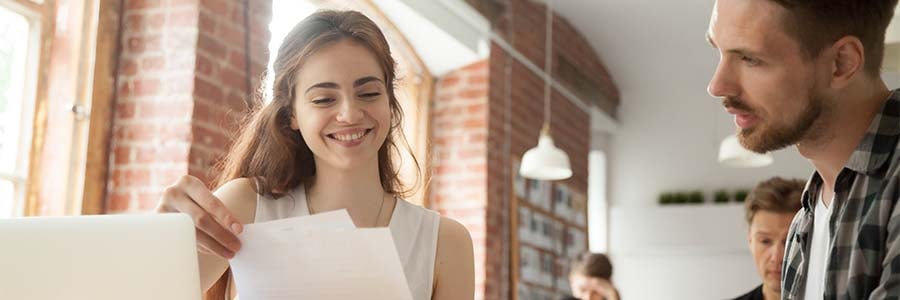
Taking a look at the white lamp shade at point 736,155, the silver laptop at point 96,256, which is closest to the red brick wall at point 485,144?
the white lamp shade at point 736,155

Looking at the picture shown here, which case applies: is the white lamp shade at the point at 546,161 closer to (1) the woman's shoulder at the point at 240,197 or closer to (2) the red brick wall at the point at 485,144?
(2) the red brick wall at the point at 485,144

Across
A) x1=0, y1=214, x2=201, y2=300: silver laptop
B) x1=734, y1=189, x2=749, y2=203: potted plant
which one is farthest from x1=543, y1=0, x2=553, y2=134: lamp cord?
x1=0, y1=214, x2=201, y2=300: silver laptop

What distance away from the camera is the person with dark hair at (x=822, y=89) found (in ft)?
4.38

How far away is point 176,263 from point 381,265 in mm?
282

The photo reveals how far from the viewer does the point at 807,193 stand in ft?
5.12

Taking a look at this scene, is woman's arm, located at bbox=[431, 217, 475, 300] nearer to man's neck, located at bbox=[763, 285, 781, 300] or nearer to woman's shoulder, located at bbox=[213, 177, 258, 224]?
woman's shoulder, located at bbox=[213, 177, 258, 224]

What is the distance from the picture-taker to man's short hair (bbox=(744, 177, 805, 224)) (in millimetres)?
2812

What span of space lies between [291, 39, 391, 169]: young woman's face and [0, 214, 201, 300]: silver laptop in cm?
45

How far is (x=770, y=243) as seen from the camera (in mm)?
2836

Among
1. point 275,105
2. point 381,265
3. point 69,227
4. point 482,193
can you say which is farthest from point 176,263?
point 482,193

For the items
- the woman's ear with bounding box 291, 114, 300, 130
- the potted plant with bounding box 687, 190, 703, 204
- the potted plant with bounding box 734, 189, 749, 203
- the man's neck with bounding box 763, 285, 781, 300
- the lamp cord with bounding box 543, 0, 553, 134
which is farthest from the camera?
the potted plant with bounding box 687, 190, 703, 204

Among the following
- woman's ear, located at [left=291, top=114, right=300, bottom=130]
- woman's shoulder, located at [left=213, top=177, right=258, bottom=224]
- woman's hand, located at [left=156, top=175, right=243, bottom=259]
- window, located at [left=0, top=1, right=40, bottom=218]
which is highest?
window, located at [left=0, top=1, right=40, bottom=218]

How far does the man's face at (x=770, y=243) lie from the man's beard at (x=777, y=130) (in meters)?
A: 1.42

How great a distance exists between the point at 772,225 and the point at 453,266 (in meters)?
1.37
